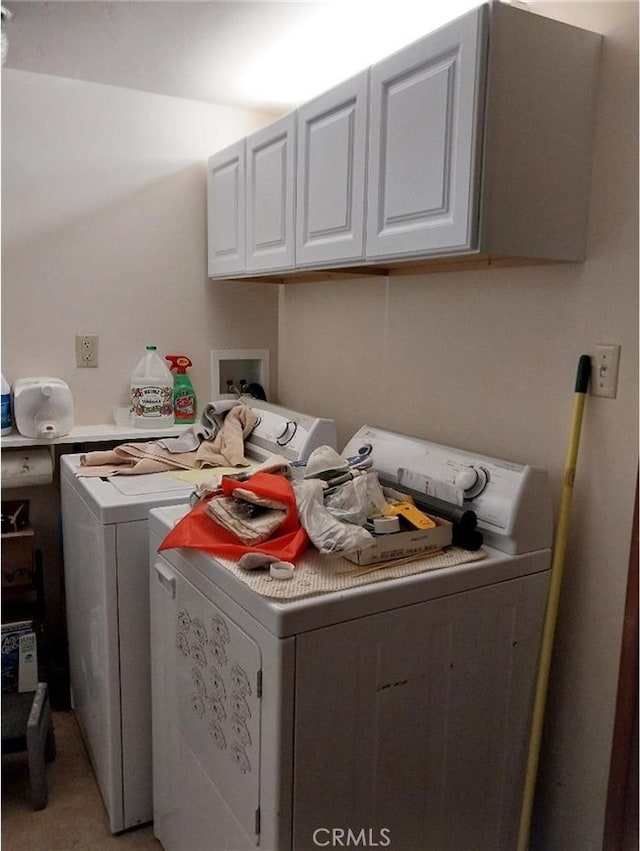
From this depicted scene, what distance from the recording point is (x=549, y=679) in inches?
64.0

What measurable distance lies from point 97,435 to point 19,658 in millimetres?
792

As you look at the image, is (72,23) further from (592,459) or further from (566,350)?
(592,459)

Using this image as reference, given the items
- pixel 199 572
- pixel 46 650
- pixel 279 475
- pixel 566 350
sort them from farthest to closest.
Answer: pixel 46 650, pixel 279 475, pixel 566 350, pixel 199 572

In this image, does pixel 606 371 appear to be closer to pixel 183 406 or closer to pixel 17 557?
pixel 183 406

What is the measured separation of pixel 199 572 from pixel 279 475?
341 mm

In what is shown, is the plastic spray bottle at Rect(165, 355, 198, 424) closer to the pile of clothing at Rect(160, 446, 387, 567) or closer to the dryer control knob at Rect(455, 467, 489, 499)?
the pile of clothing at Rect(160, 446, 387, 567)

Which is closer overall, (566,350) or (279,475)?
(566,350)

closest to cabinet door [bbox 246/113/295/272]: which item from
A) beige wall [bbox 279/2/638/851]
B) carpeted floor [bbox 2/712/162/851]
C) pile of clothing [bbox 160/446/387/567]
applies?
beige wall [bbox 279/2/638/851]

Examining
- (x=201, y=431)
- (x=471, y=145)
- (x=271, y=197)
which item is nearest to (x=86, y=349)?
(x=201, y=431)

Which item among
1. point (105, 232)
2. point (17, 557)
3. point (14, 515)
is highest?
point (105, 232)

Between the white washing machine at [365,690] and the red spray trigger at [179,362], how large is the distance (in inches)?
40.4

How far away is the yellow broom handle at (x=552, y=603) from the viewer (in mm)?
1451

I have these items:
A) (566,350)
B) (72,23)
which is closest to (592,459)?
(566,350)

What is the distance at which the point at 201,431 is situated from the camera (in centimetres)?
231
